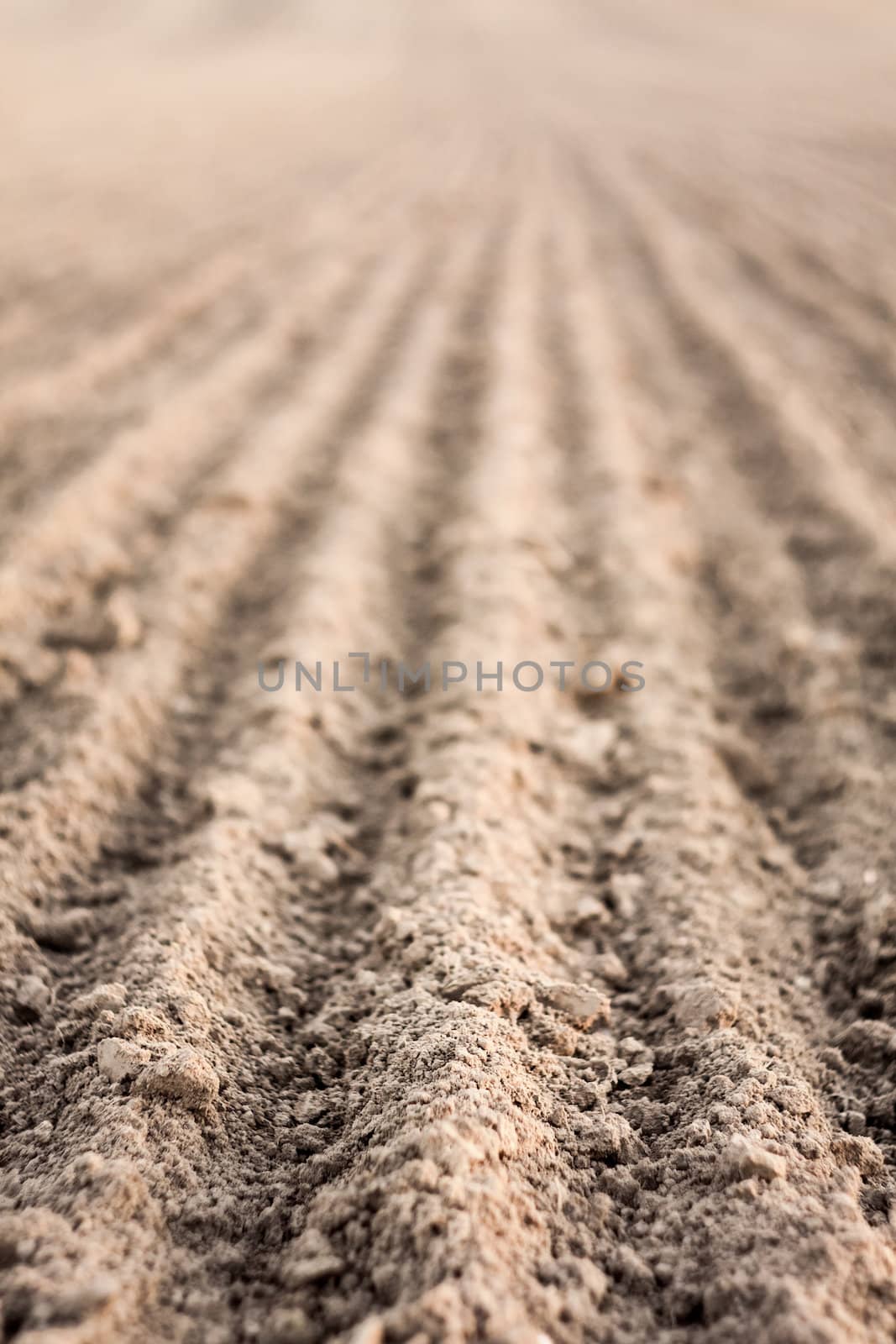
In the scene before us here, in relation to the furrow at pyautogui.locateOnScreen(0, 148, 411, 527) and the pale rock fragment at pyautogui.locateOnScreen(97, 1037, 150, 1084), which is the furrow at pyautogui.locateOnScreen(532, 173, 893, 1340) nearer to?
the pale rock fragment at pyautogui.locateOnScreen(97, 1037, 150, 1084)

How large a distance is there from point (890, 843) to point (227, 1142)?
4.46ft

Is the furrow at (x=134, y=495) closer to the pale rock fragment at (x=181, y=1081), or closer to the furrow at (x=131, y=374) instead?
the furrow at (x=131, y=374)

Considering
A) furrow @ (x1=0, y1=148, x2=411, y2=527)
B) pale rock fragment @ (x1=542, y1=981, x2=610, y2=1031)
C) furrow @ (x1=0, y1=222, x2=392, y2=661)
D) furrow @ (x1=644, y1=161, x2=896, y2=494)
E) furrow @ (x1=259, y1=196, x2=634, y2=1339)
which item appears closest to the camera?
furrow @ (x1=259, y1=196, x2=634, y2=1339)

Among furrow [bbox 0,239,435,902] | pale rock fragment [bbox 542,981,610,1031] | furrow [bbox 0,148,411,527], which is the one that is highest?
furrow [bbox 0,148,411,527]

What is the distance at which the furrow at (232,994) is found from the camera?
A: 41.2 inches

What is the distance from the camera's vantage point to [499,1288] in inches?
37.6

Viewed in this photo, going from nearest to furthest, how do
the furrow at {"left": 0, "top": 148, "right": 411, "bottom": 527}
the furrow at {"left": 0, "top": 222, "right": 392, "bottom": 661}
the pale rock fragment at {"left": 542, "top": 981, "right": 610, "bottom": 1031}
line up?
1. the pale rock fragment at {"left": 542, "top": 981, "right": 610, "bottom": 1031}
2. the furrow at {"left": 0, "top": 222, "right": 392, "bottom": 661}
3. the furrow at {"left": 0, "top": 148, "right": 411, "bottom": 527}

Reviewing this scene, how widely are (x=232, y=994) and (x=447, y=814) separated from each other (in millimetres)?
529

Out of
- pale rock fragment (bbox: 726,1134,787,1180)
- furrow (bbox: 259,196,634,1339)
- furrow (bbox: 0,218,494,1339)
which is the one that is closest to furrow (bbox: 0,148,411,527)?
furrow (bbox: 0,218,494,1339)

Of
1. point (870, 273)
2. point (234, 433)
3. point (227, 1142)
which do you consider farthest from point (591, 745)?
point (870, 273)

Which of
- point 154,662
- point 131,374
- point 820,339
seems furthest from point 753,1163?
point 820,339

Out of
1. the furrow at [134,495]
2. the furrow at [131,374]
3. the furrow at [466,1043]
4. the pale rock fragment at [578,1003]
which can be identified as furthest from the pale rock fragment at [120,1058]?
the furrow at [131,374]

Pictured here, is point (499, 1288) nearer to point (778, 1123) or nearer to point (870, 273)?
point (778, 1123)

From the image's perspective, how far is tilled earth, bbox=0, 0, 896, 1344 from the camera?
3.44 feet
